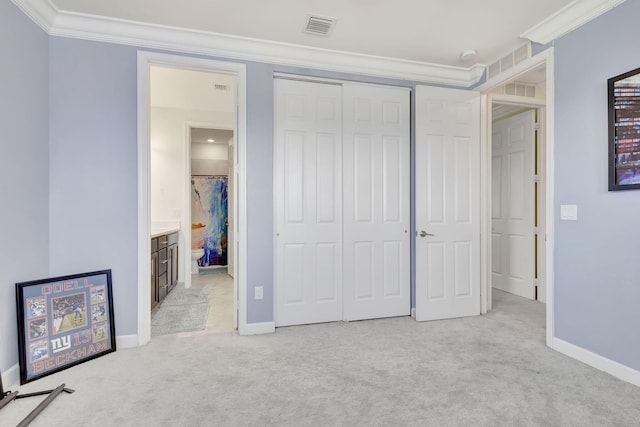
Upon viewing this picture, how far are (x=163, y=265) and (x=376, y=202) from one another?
2.61 m

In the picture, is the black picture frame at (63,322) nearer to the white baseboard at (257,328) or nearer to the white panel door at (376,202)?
the white baseboard at (257,328)

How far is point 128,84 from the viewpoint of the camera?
2.72 m

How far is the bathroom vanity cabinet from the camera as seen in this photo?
362 centimetres

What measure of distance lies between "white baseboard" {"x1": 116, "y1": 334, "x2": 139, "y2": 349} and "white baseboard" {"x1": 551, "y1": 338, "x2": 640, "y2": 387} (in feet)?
10.9

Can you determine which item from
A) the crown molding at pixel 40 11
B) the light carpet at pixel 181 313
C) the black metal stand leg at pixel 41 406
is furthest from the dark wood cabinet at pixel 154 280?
the crown molding at pixel 40 11

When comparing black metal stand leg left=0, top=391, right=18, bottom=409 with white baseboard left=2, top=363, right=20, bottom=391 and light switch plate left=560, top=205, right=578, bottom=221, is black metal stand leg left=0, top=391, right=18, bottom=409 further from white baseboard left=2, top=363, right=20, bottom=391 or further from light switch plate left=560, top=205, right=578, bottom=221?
light switch plate left=560, top=205, right=578, bottom=221

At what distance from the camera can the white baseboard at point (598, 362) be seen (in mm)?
2148

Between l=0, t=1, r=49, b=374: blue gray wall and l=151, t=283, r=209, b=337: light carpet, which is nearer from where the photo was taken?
l=0, t=1, r=49, b=374: blue gray wall

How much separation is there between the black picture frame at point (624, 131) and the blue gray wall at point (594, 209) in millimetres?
58

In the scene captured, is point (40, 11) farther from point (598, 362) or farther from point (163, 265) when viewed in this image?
point (598, 362)

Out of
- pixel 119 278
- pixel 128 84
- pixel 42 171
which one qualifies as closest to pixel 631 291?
pixel 119 278

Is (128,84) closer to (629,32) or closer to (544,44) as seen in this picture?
(544,44)

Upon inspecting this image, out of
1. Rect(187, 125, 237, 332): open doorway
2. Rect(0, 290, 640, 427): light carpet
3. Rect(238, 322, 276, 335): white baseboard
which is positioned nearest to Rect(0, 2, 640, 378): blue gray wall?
Rect(238, 322, 276, 335): white baseboard

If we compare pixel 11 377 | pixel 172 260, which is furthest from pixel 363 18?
pixel 172 260
